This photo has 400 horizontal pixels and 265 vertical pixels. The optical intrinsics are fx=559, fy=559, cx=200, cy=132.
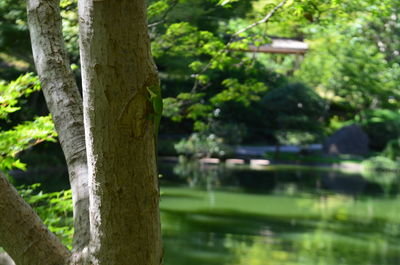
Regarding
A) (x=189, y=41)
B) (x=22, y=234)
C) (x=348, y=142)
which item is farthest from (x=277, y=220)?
(x=348, y=142)

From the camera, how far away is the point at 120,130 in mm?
952

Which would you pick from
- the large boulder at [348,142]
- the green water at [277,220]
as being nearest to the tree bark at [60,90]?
the green water at [277,220]

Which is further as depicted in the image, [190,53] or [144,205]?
[190,53]

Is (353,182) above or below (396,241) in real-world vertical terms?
below

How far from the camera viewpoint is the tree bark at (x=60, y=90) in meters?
1.32

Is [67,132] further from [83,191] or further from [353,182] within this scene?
[353,182]

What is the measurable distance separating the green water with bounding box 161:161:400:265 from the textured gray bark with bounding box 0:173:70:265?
3921 mm

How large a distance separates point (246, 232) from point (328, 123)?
1551 centimetres

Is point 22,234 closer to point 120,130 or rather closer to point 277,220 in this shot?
point 120,130

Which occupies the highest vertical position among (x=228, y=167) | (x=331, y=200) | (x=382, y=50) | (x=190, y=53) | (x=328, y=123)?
(x=190, y=53)

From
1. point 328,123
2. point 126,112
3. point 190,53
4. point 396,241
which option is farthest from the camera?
point 328,123

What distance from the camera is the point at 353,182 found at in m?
12.0

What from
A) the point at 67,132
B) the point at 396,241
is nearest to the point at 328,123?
the point at 396,241

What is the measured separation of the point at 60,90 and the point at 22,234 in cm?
38
